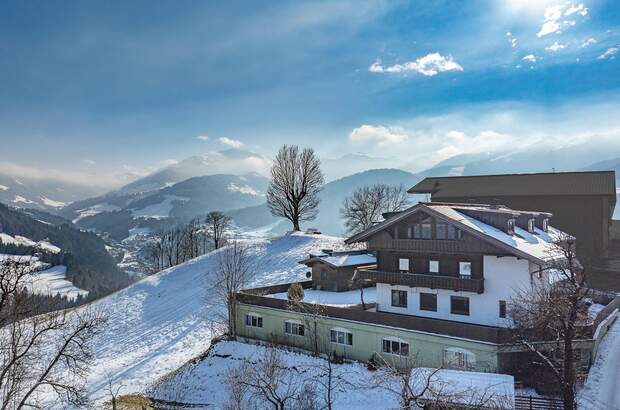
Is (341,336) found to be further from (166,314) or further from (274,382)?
(166,314)

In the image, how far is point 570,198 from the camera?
48.7 metres

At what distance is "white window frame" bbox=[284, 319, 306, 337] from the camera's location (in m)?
33.8

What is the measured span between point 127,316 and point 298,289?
27874mm

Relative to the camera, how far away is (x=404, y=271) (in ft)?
108

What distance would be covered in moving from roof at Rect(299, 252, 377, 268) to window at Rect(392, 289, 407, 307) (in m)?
9.99

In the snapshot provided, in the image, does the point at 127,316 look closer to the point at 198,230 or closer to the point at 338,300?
the point at 338,300

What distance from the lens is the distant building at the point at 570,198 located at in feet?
155

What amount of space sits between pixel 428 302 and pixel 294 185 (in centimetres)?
4992

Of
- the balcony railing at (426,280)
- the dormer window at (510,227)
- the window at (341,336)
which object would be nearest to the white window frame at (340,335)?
the window at (341,336)

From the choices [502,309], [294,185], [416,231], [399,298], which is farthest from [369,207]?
[502,309]

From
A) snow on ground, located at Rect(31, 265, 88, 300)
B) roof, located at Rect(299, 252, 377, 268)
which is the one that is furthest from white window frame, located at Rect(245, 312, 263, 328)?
snow on ground, located at Rect(31, 265, 88, 300)

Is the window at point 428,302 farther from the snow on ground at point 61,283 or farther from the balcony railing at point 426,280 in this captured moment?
the snow on ground at point 61,283

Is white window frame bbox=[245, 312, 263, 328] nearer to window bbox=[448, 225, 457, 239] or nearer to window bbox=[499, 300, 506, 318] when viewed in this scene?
window bbox=[448, 225, 457, 239]

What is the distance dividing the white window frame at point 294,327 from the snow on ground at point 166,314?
383 inches
